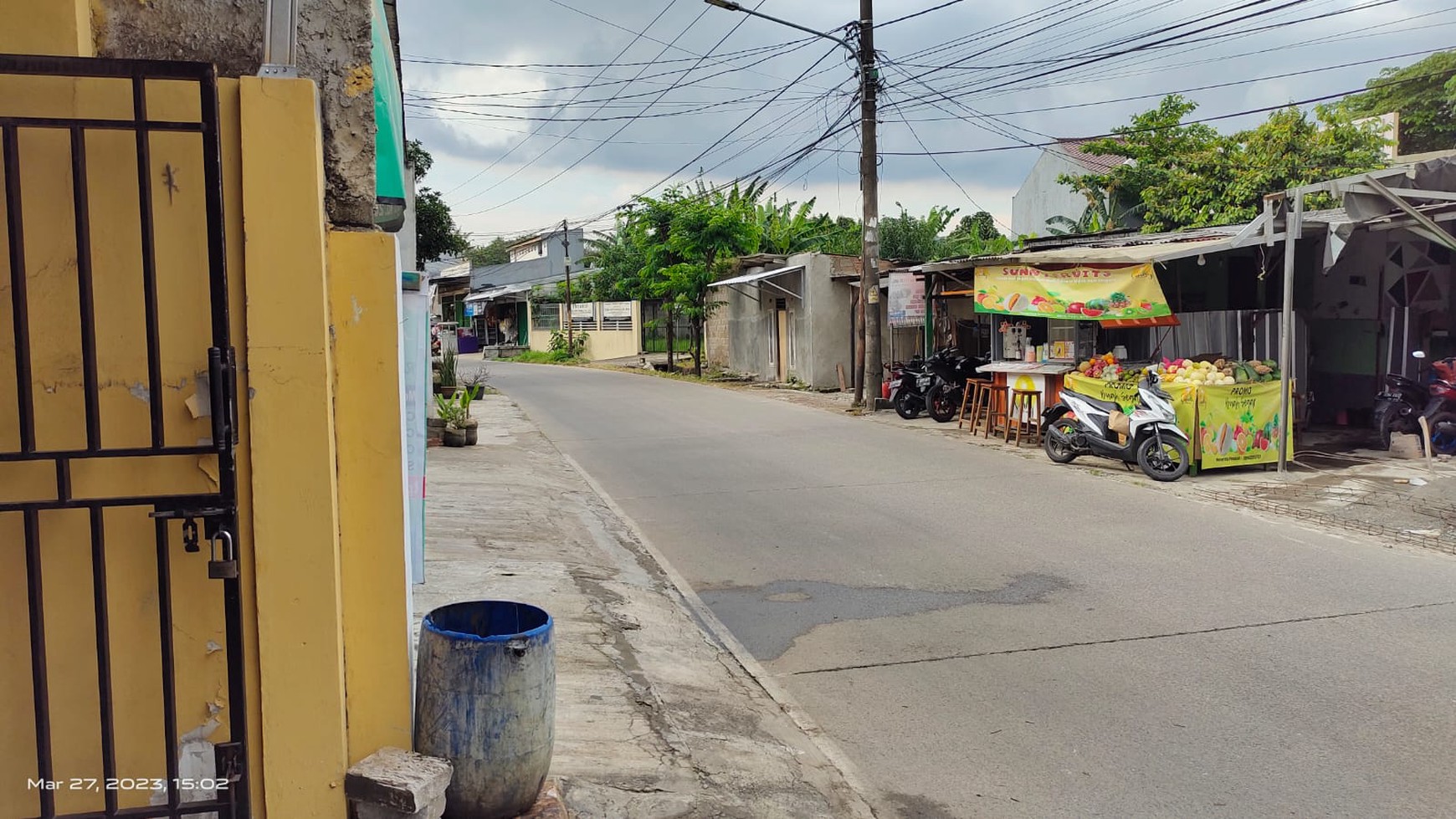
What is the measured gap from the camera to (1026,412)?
1580 cm

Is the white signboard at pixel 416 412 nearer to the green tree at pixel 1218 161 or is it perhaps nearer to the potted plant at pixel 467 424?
the potted plant at pixel 467 424

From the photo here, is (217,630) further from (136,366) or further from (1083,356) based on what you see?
(1083,356)

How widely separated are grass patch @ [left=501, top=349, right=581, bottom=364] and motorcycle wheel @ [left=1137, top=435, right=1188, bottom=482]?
1346 inches

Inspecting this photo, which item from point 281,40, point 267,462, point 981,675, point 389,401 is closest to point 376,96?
point 281,40

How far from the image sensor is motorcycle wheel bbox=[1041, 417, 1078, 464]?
13.2 m

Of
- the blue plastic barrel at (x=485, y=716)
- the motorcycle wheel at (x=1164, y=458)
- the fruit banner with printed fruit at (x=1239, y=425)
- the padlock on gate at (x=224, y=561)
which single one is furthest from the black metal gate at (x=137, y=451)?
the fruit banner with printed fruit at (x=1239, y=425)

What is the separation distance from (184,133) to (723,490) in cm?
901

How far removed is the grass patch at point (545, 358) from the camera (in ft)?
151

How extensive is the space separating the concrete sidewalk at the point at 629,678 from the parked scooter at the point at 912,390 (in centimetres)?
949

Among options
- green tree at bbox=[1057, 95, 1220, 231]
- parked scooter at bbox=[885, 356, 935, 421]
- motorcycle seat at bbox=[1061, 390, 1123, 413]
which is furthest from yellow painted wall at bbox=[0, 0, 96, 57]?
green tree at bbox=[1057, 95, 1220, 231]

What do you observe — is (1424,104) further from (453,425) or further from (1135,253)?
(453,425)

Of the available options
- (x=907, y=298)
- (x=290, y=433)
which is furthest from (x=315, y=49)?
(x=907, y=298)

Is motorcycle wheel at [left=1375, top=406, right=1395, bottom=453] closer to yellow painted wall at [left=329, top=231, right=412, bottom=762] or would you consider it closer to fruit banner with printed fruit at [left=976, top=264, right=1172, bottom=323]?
fruit banner with printed fruit at [left=976, top=264, right=1172, bottom=323]

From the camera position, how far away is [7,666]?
312 cm
